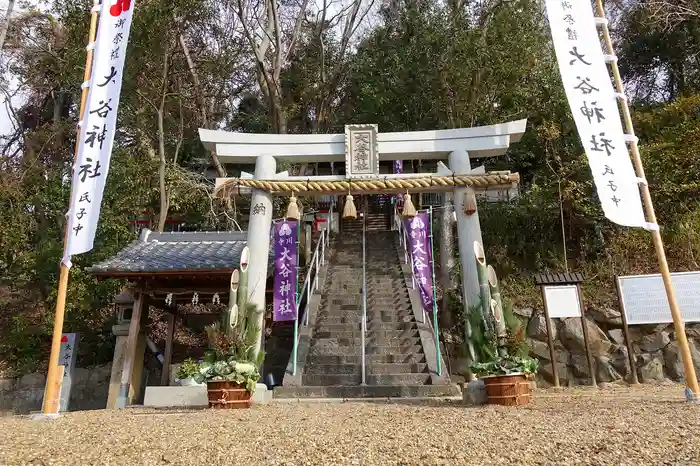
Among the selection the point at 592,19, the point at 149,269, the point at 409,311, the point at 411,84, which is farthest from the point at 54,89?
the point at 592,19

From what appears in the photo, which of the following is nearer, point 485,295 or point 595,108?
point 595,108

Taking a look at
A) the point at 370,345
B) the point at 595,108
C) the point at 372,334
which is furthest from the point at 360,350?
the point at 595,108

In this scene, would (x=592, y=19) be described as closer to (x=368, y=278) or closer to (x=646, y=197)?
(x=646, y=197)

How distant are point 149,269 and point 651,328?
10271 mm

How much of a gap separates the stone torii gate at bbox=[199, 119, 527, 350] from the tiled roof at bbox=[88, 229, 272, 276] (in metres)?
1.27

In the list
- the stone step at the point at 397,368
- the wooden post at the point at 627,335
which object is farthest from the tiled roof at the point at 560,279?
the stone step at the point at 397,368

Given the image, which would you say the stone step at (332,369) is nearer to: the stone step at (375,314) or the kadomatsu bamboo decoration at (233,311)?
the stone step at (375,314)

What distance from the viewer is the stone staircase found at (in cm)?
761

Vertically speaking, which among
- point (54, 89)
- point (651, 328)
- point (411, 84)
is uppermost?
point (54, 89)

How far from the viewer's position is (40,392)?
11555 mm

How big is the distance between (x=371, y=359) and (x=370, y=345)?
453 mm

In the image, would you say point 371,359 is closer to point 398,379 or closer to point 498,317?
point 398,379

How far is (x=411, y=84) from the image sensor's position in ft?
46.6

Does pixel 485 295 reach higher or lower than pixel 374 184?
lower
